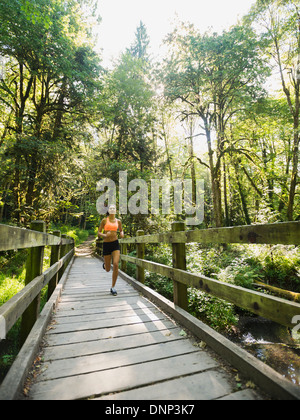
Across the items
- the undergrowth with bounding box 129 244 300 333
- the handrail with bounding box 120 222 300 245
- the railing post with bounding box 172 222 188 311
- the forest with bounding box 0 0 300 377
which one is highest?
the forest with bounding box 0 0 300 377

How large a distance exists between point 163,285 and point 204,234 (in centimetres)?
523

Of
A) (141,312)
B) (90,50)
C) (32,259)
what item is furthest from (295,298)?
(90,50)

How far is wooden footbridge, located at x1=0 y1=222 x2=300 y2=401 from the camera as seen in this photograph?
1562 mm

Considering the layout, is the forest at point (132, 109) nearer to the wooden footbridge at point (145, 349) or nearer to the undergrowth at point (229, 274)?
the undergrowth at point (229, 274)

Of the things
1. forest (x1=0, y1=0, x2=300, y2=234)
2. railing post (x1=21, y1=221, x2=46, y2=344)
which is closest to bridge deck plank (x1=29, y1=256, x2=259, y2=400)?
railing post (x1=21, y1=221, x2=46, y2=344)

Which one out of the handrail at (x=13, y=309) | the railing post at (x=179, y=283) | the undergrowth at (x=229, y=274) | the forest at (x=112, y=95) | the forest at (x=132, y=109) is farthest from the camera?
the forest at (x=112, y=95)

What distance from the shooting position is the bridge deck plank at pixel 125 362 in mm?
1604

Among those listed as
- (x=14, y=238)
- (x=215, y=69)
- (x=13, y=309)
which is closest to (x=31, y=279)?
(x=13, y=309)

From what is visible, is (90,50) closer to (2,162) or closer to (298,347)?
(2,162)

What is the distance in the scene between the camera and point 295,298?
698 centimetres

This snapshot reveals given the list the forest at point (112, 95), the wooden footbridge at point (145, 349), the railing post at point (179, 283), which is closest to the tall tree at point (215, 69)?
the forest at point (112, 95)

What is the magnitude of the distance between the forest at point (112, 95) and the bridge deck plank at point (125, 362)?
24.4ft

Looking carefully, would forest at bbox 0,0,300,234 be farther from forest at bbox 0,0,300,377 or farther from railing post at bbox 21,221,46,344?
railing post at bbox 21,221,46,344
